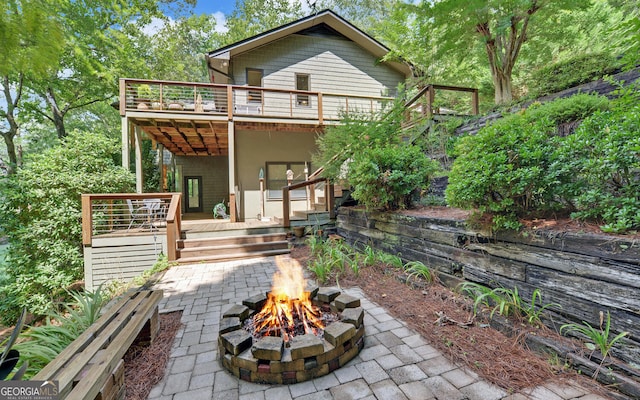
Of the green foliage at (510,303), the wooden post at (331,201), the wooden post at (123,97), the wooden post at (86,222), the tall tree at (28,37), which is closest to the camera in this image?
the green foliage at (510,303)

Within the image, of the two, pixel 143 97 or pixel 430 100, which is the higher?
pixel 143 97

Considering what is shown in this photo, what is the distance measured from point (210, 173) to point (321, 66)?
25.2 feet

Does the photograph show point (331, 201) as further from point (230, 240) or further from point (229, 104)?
point (229, 104)

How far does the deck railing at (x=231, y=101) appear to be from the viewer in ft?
24.3

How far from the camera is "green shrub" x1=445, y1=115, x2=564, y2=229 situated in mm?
2324

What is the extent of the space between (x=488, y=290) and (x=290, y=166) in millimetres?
7678

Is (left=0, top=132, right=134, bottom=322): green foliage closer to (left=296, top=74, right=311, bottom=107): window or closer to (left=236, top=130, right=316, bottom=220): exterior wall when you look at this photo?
(left=236, top=130, right=316, bottom=220): exterior wall

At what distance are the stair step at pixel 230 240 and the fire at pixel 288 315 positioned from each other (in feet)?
11.3

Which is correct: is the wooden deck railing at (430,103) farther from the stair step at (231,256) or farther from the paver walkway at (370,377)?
the paver walkway at (370,377)

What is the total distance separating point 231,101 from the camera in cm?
771

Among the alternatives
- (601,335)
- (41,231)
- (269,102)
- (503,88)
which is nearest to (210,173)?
(269,102)

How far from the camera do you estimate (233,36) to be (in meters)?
18.0

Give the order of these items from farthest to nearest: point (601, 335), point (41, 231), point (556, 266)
Answer: point (41, 231) → point (556, 266) → point (601, 335)

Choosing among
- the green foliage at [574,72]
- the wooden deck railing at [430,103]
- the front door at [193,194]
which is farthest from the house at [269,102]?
the green foliage at [574,72]
